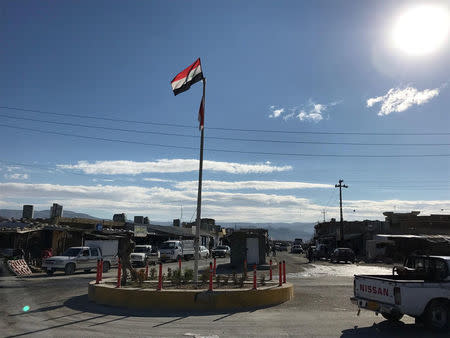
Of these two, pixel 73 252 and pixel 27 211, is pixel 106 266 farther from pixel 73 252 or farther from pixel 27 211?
pixel 27 211

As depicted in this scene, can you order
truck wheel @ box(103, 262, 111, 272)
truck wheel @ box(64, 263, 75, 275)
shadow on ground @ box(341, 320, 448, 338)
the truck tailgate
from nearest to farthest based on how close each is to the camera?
shadow on ground @ box(341, 320, 448, 338), the truck tailgate, truck wheel @ box(64, 263, 75, 275), truck wheel @ box(103, 262, 111, 272)

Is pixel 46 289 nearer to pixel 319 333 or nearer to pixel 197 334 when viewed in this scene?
pixel 197 334

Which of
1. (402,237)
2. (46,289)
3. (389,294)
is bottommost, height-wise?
(46,289)

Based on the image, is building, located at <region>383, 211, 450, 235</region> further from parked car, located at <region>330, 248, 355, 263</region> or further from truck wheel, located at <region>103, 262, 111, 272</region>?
truck wheel, located at <region>103, 262, 111, 272</region>

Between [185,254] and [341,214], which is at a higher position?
[341,214]

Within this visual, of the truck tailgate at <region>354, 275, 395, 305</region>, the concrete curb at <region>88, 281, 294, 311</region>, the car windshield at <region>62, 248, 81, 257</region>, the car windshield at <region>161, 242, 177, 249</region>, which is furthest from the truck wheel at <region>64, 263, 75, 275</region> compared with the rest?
the truck tailgate at <region>354, 275, 395, 305</region>

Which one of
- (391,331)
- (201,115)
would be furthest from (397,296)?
(201,115)

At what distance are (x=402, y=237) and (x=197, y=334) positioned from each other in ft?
23.6

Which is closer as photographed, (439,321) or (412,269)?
(439,321)

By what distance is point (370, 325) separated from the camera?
362 inches

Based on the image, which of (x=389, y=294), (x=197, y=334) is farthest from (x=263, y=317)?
(x=389, y=294)

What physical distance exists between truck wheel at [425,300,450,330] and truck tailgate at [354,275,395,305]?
0.85 m

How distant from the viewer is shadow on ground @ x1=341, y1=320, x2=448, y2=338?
8.10 meters

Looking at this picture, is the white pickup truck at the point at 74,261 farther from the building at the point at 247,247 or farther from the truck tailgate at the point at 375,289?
the truck tailgate at the point at 375,289
